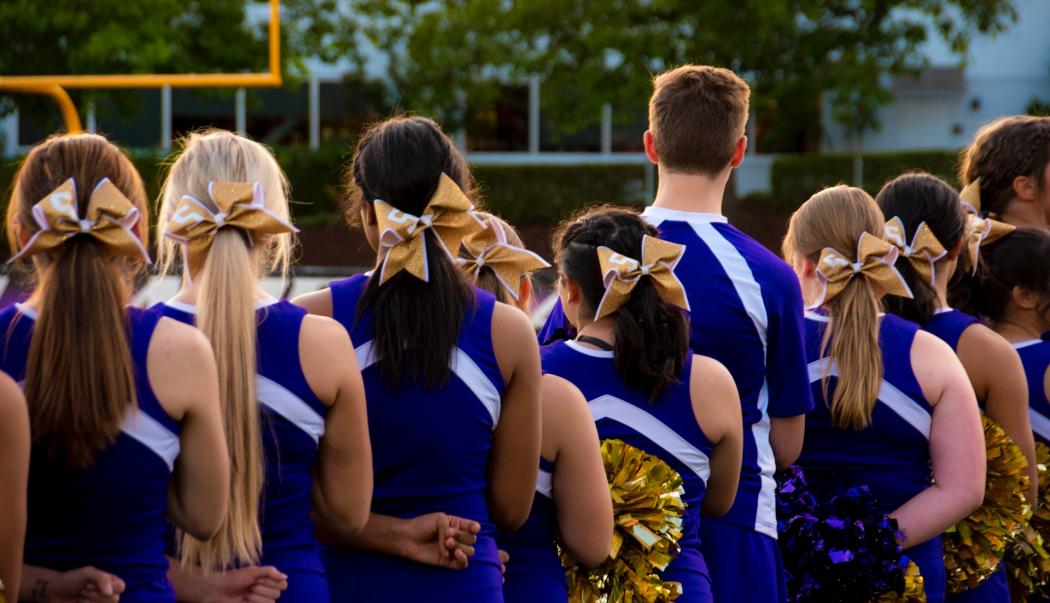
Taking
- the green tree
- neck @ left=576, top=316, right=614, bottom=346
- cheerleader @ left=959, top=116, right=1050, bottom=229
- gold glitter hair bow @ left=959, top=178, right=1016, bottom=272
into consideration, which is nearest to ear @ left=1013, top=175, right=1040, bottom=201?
cheerleader @ left=959, top=116, right=1050, bottom=229

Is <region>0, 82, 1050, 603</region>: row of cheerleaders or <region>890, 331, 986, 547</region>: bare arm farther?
<region>890, 331, 986, 547</region>: bare arm

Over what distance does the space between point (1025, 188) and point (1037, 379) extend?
91cm

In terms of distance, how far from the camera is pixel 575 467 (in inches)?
120

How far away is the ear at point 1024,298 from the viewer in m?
4.46

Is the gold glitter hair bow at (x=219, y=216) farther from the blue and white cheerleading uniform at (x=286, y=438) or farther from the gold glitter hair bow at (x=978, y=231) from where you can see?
the gold glitter hair bow at (x=978, y=231)

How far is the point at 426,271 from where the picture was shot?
9.55 ft

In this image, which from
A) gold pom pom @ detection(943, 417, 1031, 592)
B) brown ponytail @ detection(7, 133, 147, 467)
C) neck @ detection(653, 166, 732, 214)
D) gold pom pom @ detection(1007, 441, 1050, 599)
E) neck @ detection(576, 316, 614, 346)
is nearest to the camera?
brown ponytail @ detection(7, 133, 147, 467)

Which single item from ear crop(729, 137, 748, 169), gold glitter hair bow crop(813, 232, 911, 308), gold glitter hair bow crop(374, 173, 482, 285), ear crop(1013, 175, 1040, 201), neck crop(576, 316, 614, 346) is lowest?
neck crop(576, 316, 614, 346)

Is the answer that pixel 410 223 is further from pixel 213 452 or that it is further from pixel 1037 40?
pixel 1037 40

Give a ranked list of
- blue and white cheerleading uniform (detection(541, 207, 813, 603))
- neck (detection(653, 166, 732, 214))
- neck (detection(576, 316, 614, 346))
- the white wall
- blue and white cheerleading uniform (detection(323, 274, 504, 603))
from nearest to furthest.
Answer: blue and white cheerleading uniform (detection(323, 274, 504, 603)), neck (detection(576, 316, 614, 346)), blue and white cheerleading uniform (detection(541, 207, 813, 603)), neck (detection(653, 166, 732, 214)), the white wall

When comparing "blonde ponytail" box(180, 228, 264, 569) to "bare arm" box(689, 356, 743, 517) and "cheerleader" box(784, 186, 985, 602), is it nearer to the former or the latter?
"bare arm" box(689, 356, 743, 517)

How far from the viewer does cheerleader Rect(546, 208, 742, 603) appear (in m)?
3.22

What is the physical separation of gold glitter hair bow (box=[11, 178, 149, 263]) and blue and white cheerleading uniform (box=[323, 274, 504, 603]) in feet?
1.90

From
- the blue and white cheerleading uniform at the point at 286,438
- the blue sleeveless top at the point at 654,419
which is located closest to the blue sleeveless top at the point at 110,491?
the blue and white cheerleading uniform at the point at 286,438
